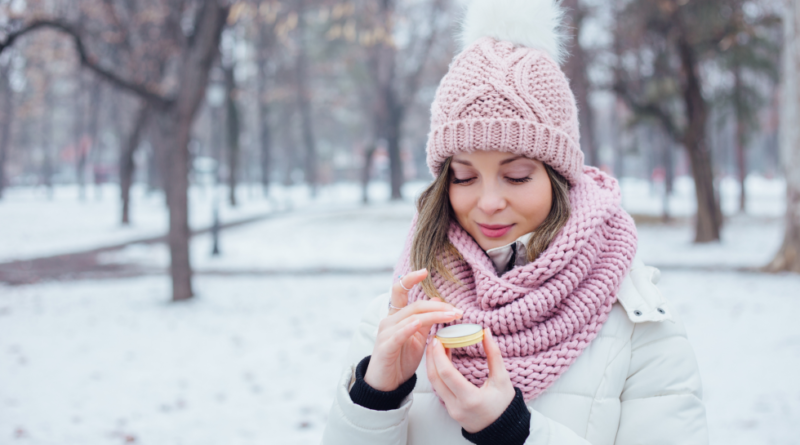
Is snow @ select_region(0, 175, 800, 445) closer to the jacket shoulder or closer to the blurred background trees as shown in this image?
the blurred background trees

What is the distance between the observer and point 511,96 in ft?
A: 4.48

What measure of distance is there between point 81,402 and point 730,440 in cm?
439

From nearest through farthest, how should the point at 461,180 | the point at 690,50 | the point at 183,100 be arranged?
the point at 461,180 < the point at 183,100 < the point at 690,50

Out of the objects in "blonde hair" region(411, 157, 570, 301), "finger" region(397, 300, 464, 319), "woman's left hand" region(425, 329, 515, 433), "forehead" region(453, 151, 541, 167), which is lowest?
"woman's left hand" region(425, 329, 515, 433)

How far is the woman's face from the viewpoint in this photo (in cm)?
139

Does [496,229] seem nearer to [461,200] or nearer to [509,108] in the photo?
[461,200]

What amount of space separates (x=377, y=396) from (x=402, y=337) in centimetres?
18

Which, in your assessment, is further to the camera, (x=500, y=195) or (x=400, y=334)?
(x=500, y=195)

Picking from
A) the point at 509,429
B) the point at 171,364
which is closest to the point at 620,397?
the point at 509,429

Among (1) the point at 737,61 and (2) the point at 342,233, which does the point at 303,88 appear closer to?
(2) the point at 342,233

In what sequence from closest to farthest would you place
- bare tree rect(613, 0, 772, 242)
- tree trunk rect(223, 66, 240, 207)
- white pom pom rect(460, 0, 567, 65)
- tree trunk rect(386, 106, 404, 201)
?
white pom pom rect(460, 0, 567, 65), bare tree rect(613, 0, 772, 242), tree trunk rect(223, 66, 240, 207), tree trunk rect(386, 106, 404, 201)

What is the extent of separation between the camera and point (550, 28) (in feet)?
4.95

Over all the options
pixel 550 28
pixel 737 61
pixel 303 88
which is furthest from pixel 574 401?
pixel 303 88

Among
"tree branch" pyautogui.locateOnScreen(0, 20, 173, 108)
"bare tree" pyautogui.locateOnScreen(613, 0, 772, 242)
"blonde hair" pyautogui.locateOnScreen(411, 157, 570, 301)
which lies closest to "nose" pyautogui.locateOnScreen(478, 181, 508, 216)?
"blonde hair" pyautogui.locateOnScreen(411, 157, 570, 301)
